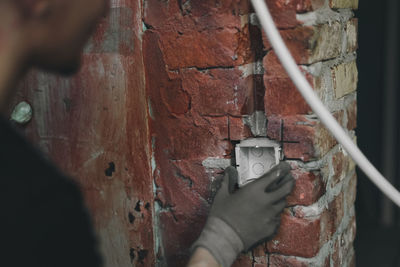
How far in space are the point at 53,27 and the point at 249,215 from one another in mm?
506

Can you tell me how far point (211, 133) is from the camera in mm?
→ 917

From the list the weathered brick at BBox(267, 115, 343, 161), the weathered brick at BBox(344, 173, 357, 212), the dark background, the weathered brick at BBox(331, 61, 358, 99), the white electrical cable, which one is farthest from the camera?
the dark background

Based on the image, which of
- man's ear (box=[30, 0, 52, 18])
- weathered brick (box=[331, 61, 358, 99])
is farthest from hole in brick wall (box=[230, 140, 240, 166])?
man's ear (box=[30, 0, 52, 18])

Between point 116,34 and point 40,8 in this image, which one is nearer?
point 40,8

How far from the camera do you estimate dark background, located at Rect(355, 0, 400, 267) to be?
69.6 inches

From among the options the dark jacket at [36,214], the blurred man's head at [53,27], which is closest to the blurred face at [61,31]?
the blurred man's head at [53,27]

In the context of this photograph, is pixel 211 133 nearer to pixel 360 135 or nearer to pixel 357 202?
pixel 360 135

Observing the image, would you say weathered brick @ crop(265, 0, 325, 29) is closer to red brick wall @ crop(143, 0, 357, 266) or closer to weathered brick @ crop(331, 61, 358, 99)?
red brick wall @ crop(143, 0, 357, 266)

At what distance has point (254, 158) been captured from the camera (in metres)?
0.91

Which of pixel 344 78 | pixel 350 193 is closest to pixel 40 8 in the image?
pixel 344 78

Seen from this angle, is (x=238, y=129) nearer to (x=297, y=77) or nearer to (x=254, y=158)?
(x=254, y=158)

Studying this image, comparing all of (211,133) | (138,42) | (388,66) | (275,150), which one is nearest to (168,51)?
(138,42)

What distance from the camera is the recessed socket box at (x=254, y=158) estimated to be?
2.93 ft

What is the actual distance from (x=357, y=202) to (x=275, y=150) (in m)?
1.30
